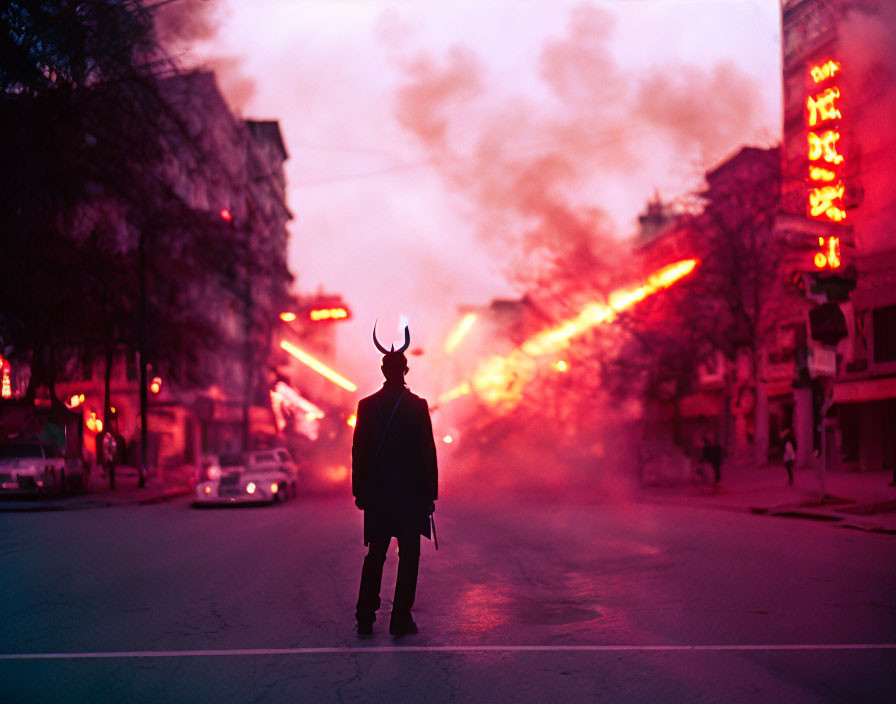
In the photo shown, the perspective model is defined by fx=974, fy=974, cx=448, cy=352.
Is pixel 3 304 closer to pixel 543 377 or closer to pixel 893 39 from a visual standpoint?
pixel 893 39

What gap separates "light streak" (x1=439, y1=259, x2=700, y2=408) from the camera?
1332 inches

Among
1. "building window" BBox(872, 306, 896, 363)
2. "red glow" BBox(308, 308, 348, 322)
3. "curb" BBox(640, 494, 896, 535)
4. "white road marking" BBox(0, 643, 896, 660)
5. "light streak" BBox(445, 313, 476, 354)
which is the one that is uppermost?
"light streak" BBox(445, 313, 476, 354)

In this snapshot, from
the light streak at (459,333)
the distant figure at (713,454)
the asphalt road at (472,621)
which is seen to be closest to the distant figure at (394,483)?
the asphalt road at (472,621)

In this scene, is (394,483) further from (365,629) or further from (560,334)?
(560,334)

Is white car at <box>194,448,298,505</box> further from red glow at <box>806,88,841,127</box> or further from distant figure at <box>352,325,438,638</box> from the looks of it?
distant figure at <box>352,325,438,638</box>

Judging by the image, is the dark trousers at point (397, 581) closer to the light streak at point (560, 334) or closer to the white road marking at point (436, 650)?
the white road marking at point (436, 650)

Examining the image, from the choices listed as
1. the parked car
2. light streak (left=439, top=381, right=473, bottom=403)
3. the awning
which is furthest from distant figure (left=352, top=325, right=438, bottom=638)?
light streak (left=439, top=381, right=473, bottom=403)

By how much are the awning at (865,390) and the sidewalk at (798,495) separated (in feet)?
7.83

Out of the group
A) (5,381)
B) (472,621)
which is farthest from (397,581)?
(5,381)

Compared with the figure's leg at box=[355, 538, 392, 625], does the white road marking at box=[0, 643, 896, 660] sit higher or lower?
lower

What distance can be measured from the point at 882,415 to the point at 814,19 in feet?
44.6

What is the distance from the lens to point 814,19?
25.3 m

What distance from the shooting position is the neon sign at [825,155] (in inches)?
906

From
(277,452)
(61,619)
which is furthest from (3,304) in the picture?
(61,619)
